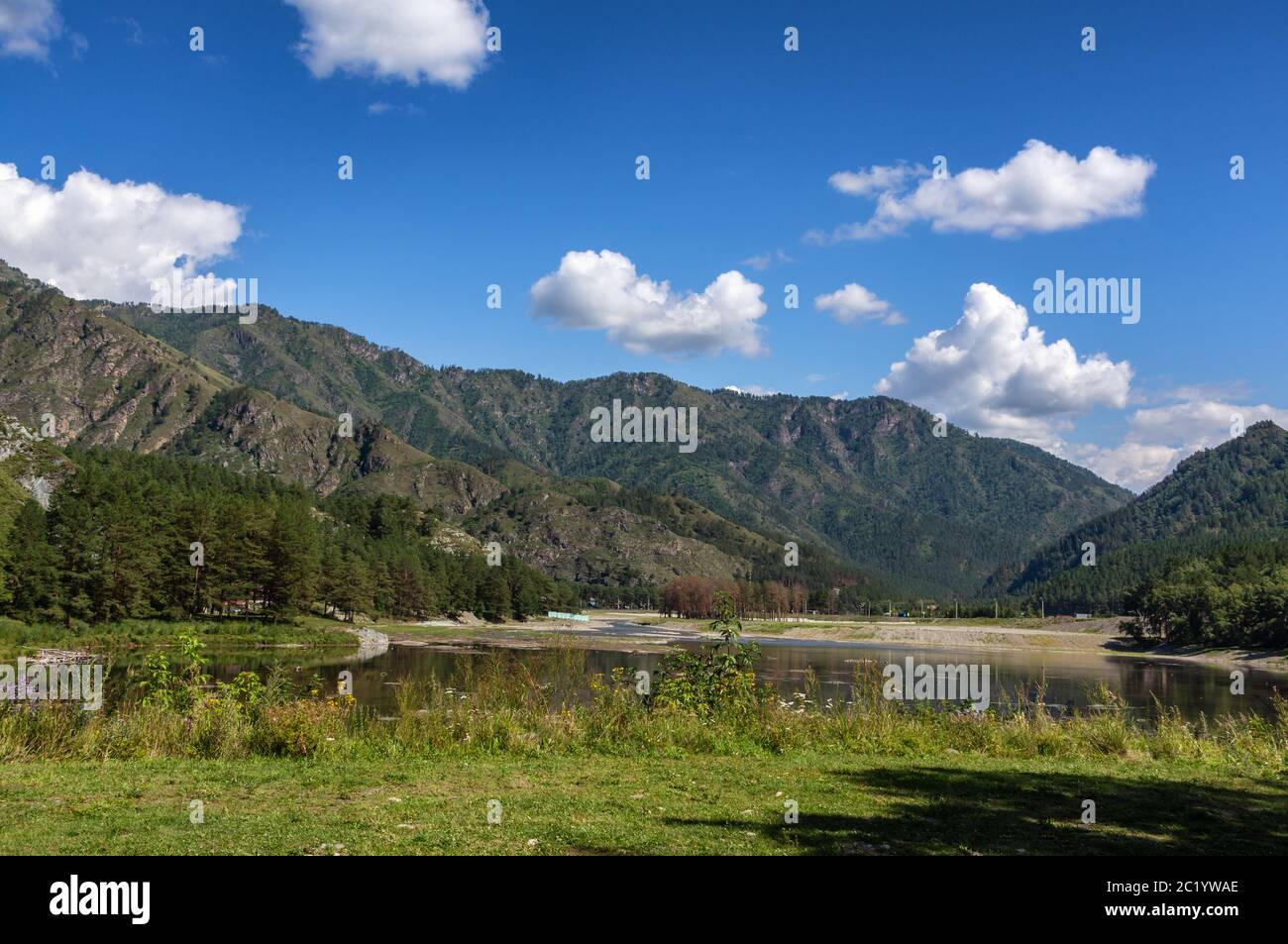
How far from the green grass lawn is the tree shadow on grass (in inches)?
1.4

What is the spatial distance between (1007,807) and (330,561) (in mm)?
104827

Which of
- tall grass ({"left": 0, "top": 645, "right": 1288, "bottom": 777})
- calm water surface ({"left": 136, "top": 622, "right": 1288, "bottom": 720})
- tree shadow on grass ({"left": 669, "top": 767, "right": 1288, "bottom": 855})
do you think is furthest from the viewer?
calm water surface ({"left": 136, "top": 622, "right": 1288, "bottom": 720})

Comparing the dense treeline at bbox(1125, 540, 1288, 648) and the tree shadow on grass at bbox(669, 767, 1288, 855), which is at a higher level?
the tree shadow on grass at bbox(669, 767, 1288, 855)

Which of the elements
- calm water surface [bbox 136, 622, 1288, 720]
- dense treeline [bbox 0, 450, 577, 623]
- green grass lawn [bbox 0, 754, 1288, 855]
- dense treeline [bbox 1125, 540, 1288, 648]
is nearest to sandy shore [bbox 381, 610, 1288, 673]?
dense treeline [bbox 1125, 540, 1288, 648]

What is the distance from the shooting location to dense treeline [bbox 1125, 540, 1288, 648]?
107 m

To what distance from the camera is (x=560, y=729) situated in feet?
48.5

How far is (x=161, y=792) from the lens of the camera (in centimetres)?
1030

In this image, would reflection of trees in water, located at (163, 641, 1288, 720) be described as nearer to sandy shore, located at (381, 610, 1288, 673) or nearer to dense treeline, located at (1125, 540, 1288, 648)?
sandy shore, located at (381, 610, 1288, 673)

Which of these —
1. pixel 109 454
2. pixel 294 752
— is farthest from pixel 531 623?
pixel 294 752

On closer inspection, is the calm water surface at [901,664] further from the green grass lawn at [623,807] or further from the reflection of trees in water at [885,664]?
the green grass lawn at [623,807]

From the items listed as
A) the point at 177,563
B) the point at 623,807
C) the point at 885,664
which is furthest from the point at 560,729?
the point at 177,563

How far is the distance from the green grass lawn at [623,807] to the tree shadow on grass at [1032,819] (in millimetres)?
36
